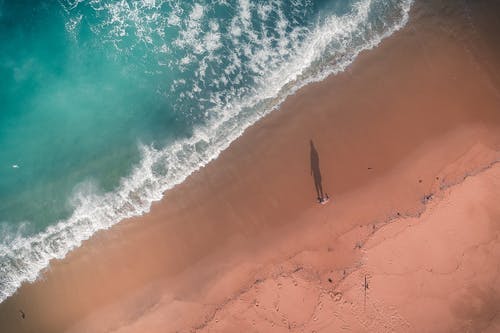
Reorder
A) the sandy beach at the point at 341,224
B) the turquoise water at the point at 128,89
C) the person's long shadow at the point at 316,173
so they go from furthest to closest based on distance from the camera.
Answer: the turquoise water at the point at 128,89, the person's long shadow at the point at 316,173, the sandy beach at the point at 341,224

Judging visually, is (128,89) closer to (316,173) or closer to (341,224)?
(316,173)

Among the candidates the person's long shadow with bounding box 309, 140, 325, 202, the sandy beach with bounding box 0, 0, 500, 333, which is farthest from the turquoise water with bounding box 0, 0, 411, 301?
the person's long shadow with bounding box 309, 140, 325, 202

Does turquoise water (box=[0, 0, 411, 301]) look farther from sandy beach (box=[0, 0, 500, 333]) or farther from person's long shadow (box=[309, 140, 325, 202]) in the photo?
person's long shadow (box=[309, 140, 325, 202])

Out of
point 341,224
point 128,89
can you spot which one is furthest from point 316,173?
point 128,89

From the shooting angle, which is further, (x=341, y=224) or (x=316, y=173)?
(x=316, y=173)

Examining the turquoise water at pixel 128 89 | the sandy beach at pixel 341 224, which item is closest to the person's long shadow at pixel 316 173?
the sandy beach at pixel 341 224

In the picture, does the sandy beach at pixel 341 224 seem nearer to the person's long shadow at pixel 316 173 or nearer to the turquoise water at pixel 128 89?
the person's long shadow at pixel 316 173
